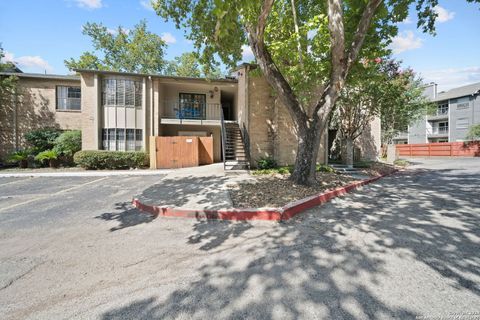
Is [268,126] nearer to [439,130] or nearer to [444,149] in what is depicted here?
[444,149]

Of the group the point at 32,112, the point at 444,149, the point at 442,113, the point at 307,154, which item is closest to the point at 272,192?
the point at 307,154

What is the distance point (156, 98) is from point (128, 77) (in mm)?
2269

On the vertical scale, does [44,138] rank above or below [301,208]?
above

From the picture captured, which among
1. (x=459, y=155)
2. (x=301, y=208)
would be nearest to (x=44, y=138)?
(x=301, y=208)

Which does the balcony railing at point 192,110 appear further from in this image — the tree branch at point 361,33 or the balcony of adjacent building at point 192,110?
the tree branch at point 361,33

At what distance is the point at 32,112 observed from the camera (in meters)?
16.4

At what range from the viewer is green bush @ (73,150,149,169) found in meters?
13.9

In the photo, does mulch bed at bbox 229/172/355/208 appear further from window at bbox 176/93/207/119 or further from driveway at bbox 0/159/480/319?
window at bbox 176/93/207/119

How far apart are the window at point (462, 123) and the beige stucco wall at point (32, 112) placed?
47584mm

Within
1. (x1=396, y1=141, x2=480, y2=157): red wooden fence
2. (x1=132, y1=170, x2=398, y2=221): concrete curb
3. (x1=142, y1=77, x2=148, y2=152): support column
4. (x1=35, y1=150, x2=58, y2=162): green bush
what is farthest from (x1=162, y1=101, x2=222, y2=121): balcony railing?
(x1=396, y1=141, x2=480, y2=157): red wooden fence

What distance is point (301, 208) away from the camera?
5.52m

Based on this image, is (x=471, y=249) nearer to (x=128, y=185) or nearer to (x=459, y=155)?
(x=128, y=185)

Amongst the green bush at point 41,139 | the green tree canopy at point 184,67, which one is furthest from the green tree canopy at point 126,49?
the green bush at point 41,139

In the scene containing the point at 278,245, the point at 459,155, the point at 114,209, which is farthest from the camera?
the point at 459,155
